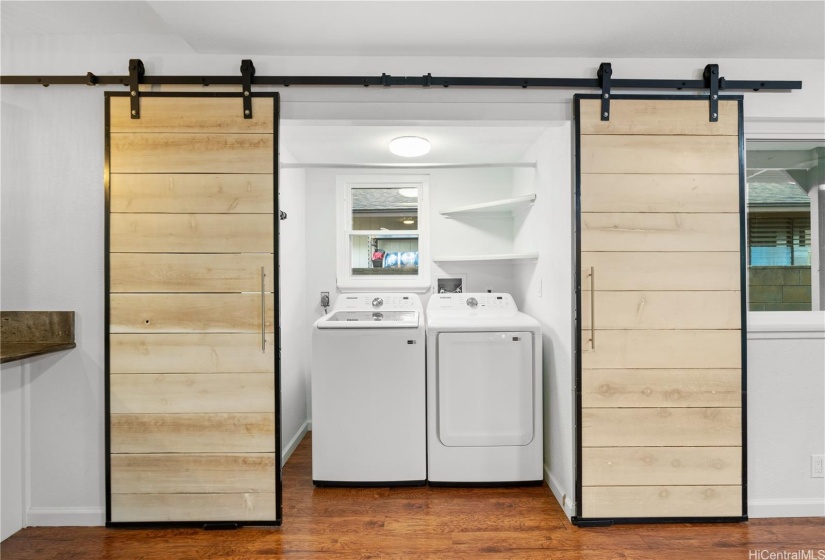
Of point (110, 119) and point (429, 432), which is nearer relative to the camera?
point (110, 119)

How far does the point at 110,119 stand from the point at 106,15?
0.44 meters

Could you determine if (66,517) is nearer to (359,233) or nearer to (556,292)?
(359,233)

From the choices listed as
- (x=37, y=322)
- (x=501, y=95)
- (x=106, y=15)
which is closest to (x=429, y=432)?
(x=501, y=95)

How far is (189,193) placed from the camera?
78.0 inches

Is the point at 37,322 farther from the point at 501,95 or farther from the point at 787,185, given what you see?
the point at 787,185

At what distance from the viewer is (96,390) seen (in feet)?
6.65

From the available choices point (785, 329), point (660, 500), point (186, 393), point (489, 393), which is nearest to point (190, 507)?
point (186, 393)

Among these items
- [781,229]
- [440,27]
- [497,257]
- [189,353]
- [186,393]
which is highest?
[440,27]

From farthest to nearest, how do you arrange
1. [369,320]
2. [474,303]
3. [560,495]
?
[474,303] < [369,320] < [560,495]

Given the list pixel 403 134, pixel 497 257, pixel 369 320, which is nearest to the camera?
pixel 369 320

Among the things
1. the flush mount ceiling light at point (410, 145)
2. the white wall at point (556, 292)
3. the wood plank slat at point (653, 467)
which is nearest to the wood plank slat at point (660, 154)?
the white wall at point (556, 292)

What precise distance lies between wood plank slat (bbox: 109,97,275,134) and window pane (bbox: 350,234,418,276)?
5.17 feet

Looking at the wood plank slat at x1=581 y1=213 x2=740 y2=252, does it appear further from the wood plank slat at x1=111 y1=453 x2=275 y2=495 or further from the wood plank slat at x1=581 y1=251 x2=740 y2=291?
the wood plank slat at x1=111 y1=453 x2=275 y2=495

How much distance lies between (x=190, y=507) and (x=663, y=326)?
2.45 meters
